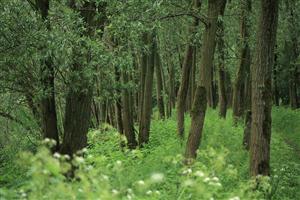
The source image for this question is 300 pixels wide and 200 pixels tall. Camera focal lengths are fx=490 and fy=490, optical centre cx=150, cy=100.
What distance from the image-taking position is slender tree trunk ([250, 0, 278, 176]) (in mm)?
11367

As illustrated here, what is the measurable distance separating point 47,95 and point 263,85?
17.9 feet

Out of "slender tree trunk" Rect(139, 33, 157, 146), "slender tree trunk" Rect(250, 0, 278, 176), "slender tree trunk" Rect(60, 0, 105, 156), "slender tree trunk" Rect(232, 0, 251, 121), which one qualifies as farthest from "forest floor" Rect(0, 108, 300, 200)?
"slender tree trunk" Rect(232, 0, 251, 121)

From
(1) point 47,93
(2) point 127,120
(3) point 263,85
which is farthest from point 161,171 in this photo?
(2) point 127,120

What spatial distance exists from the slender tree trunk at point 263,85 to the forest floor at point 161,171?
0.72 meters

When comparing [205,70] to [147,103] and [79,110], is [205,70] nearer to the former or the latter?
[79,110]

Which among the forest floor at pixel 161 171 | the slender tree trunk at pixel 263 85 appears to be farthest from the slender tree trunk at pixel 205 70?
the slender tree trunk at pixel 263 85

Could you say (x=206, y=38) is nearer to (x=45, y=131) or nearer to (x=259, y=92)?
(x=259, y=92)

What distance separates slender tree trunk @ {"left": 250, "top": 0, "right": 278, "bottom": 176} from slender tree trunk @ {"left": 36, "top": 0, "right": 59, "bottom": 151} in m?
5.12

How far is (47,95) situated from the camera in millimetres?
12703

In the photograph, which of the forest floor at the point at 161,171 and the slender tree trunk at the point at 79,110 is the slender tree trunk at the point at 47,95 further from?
the forest floor at the point at 161,171

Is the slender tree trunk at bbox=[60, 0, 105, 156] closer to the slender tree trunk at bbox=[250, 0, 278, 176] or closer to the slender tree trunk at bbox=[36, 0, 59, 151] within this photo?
the slender tree trunk at bbox=[36, 0, 59, 151]

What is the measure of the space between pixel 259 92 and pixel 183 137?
744cm

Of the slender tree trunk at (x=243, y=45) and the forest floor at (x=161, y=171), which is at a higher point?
the slender tree trunk at (x=243, y=45)

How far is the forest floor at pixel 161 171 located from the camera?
5.20 m
